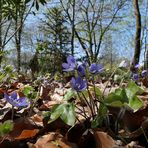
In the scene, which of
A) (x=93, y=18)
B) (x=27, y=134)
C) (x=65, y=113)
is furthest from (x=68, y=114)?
(x=93, y=18)

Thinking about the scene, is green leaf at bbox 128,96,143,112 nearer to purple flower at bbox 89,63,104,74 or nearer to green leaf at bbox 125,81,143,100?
green leaf at bbox 125,81,143,100

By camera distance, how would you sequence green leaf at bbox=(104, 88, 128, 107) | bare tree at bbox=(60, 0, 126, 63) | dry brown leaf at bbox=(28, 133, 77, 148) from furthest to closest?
bare tree at bbox=(60, 0, 126, 63) → green leaf at bbox=(104, 88, 128, 107) → dry brown leaf at bbox=(28, 133, 77, 148)

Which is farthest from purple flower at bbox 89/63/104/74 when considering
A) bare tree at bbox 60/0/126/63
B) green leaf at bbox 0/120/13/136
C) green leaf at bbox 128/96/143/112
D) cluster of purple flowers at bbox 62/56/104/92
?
bare tree at bbox 60/0/126/63

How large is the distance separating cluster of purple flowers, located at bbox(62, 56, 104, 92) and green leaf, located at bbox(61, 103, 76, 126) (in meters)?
0.05

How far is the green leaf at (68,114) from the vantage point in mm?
774

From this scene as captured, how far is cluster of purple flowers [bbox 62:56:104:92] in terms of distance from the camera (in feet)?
2.74

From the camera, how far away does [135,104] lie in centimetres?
82

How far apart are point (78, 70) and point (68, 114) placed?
0.14 metres

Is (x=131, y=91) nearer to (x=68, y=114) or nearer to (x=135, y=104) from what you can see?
(x=135, y=104)

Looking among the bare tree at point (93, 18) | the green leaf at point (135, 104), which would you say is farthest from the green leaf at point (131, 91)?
the bare tree at point (93, 18)

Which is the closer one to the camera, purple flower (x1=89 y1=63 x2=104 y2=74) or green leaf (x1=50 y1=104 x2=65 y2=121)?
green leaf (x1=50 y1=104 x2=65 y2=121)

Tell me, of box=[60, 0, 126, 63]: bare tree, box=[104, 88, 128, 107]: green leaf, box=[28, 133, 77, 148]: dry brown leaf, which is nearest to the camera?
box=[28, 133, 77, 148]: dry brown leaf

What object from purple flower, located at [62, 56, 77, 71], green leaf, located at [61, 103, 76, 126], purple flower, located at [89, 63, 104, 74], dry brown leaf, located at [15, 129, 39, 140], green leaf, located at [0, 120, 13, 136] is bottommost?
dry brown leaf, located at [15, 129, 39, 140]

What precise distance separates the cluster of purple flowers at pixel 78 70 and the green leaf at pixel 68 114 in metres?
0.05
